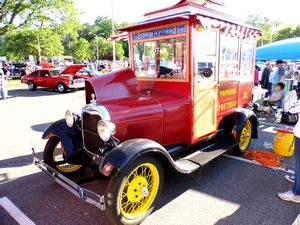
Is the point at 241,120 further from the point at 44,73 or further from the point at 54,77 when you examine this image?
the point at 44,73

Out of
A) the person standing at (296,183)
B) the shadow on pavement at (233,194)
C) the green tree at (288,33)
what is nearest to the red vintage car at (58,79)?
the shadow on pavement at (233,194)

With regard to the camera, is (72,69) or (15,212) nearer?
(15,212)

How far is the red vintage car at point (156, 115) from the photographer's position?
9.08 feet

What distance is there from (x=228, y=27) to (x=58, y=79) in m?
12.7

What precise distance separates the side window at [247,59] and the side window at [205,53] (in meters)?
1.03

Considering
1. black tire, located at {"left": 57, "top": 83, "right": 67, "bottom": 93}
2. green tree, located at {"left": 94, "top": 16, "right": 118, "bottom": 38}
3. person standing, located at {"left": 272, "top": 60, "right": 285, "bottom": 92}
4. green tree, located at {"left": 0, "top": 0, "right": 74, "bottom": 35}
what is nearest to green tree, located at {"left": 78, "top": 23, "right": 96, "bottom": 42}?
green tree, located at {"left": 94, "top": 16, "right": 118, "bottom": 38}

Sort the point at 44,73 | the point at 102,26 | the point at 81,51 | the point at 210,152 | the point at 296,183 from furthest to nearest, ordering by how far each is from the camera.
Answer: the point at 102,26 < the point at 81,51 < the point at 44,73 < the point at 210,152 < the point at 296,183

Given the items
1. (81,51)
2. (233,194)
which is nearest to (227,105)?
(233,194)

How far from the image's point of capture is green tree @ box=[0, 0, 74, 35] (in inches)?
705

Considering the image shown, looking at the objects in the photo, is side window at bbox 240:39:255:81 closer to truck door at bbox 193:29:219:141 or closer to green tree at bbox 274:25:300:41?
truck door at bbox 193:29:219:141

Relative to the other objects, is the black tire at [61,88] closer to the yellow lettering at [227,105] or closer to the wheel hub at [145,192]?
the yellow lettering at [227,105]

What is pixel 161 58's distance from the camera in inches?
155

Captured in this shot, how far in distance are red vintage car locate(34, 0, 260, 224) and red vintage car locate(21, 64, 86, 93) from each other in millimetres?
10586

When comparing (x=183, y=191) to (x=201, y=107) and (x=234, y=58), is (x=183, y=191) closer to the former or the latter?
(x=201, y=107)
